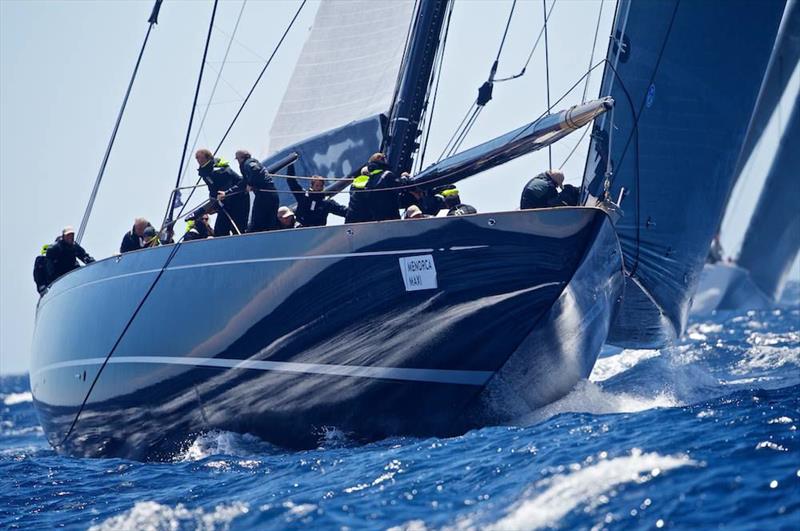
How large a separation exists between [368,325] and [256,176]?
220 centimetres

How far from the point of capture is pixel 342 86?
13.1 metres

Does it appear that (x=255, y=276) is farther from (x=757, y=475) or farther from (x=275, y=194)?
(x=757, y=475)

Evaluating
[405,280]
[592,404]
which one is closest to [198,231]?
[405,280]

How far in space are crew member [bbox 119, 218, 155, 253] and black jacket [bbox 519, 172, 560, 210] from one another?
470 cm

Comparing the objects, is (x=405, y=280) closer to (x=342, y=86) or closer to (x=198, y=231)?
(x=198, y=231)

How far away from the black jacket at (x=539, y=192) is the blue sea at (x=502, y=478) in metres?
1.57

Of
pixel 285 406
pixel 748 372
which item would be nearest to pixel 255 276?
pixel 285 406

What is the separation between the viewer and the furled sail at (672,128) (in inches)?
453

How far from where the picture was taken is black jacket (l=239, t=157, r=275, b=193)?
33.6ft

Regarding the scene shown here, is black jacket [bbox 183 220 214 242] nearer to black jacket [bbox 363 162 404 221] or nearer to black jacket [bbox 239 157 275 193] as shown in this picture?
black jacket [bbox 239 157 275 193]

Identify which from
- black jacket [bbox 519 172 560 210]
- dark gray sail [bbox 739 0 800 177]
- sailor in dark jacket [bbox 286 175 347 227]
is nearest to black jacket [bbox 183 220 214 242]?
sailor in dark jacket [bbox 286 175 347 227]

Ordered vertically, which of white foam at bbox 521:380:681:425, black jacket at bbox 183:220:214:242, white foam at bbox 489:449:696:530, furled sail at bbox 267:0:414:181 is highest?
furled sail at bbox 267:0:414:181

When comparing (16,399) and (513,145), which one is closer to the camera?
(513,145)

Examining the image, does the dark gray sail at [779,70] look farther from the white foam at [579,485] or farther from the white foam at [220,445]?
the white foam at [579,485]
